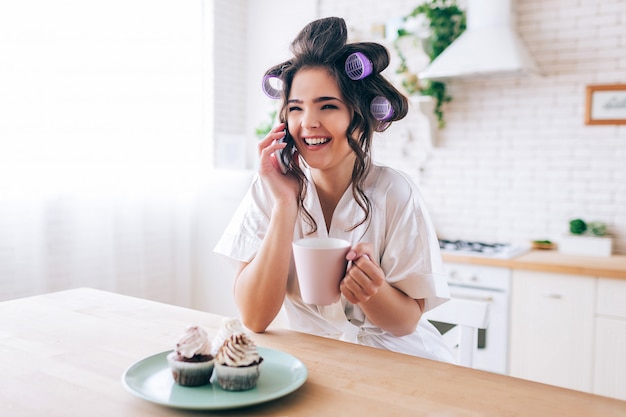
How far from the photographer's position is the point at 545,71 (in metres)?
3.40

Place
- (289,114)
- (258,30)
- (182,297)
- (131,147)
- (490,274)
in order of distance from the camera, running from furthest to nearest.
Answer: (258,30) < (182,297) < (131,147) < (490,274) < (289,114)

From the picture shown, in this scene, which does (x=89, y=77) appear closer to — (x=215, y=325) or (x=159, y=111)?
(x=159, y=111)

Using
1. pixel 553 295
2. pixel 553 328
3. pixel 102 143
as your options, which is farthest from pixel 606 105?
pixel 102 143

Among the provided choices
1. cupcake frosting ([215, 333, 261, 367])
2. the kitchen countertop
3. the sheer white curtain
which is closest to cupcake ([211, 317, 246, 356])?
cupcake frosting ([215, 333, 261, 367])

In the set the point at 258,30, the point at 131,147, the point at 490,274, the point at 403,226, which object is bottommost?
the point at 490,274

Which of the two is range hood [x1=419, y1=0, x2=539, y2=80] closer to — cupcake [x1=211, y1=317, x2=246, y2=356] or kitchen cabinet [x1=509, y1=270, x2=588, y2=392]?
kitchen cabinet [x1=509, y1=270, x2=588, y2=392]

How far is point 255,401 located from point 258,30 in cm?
387

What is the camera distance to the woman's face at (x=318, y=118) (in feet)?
5.26

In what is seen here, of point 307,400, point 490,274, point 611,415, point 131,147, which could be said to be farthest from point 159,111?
point 611,415

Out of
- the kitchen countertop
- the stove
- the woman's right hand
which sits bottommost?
the kitchen countertop

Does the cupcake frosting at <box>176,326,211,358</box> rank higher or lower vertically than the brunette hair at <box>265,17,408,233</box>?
lower

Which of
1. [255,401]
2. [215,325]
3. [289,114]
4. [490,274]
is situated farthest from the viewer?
[490,274]

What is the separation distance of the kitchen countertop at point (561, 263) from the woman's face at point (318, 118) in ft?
5.35

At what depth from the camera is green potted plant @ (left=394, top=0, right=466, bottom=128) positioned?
352cm
